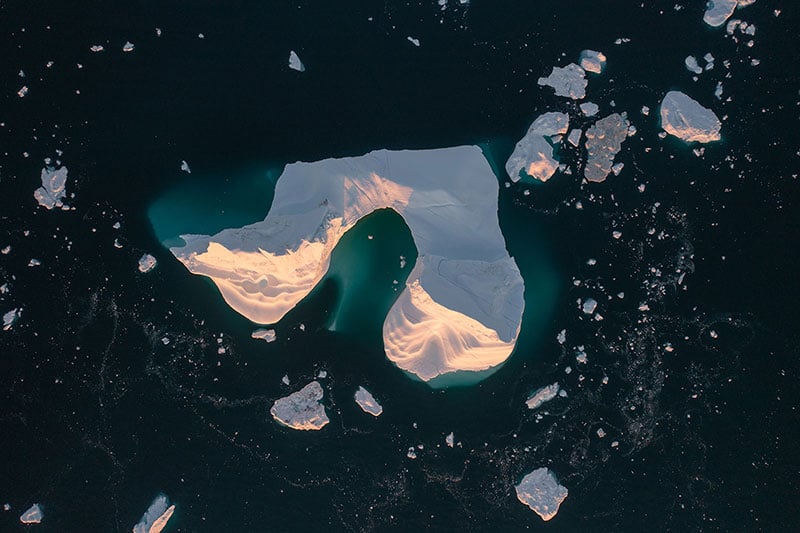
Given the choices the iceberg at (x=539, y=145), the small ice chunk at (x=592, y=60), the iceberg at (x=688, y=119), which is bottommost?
the iceberg at (x=539, y=145)

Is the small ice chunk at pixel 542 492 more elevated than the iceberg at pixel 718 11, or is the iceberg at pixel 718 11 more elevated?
the iceberg at pixel 718 11

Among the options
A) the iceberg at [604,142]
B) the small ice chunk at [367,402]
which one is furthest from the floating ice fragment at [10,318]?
the iceberg at [604,142]

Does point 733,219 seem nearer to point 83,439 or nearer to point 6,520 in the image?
point 83,439

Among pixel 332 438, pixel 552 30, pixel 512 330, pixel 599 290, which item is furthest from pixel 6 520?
pixel 552 30

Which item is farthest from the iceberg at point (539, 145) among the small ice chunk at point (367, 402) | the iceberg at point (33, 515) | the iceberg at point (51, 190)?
the iceberg at point (33, 515)

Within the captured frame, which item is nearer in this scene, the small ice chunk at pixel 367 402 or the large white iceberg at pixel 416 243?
the large white iceberg at pixel 416 243

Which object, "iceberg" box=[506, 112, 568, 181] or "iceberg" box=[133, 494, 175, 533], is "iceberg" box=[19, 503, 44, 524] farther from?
"iceberg" box=[506, 112, 568, 181]

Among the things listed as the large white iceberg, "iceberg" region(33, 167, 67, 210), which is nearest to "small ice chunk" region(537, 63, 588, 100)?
the large white iceberg

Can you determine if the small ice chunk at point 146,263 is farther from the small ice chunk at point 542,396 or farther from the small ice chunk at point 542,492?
the small ice chunk at point 542,492

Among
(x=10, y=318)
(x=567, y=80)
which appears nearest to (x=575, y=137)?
(x=567, y=80)
